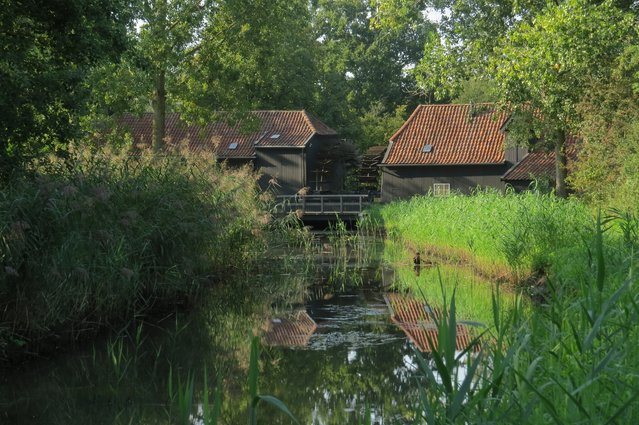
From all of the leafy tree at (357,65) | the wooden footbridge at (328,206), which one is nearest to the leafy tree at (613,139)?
the wooden footbridge at (328,206)

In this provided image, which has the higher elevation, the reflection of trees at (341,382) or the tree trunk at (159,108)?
the tree trunk at (159,108)

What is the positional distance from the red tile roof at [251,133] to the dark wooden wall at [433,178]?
6.48 metres

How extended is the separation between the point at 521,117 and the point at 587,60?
6088 millimetres

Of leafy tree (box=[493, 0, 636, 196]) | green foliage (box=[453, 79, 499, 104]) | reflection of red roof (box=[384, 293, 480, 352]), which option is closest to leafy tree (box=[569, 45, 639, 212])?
leafy tree (box=[493, 0, 636, 196])

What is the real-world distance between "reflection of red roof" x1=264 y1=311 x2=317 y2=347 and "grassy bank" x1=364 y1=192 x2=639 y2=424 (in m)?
2.03

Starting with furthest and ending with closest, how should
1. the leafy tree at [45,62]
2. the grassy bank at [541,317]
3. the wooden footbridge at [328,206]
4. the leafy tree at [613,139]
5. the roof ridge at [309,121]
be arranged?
the roof ridge at [309,121]
the wooden footbridge at [328,206]
the leafy tree at [613,139]
the leafy tree at [45,62]
the grassy bank at [541,317]

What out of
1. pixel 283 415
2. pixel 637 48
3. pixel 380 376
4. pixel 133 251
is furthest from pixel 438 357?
pixel 637 48

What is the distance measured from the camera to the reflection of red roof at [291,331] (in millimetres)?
11484

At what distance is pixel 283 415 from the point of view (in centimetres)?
799

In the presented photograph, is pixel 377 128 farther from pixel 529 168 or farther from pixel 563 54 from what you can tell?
pixel 563 54

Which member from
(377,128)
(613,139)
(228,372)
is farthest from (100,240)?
(377,128)

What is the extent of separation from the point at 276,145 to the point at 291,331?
1453 inches

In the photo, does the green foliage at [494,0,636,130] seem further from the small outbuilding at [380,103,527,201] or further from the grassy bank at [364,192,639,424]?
the small outbuilding at [380,103,527,201]

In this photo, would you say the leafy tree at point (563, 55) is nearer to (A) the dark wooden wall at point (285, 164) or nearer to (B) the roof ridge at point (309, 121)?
(B) the roof ridge at point (309, 121)
